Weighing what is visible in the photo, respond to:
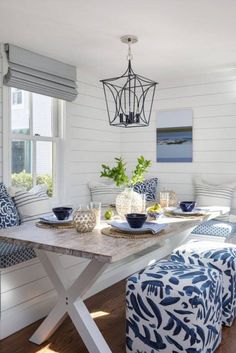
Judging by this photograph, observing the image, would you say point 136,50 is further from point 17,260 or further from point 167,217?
point 17,260

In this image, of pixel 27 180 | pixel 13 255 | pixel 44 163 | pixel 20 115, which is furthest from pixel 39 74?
pixel 13 255

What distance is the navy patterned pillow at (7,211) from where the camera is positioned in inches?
102

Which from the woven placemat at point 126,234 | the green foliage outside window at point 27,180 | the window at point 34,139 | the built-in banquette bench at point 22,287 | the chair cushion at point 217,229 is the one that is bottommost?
the built-in banquette bench at point 22,287

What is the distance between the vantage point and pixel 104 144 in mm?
4418

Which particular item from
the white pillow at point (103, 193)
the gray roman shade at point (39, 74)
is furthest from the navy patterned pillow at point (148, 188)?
the gray roman shade at point (39, 74)

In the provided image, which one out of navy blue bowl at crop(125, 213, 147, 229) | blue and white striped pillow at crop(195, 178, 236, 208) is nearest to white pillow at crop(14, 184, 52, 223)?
navy blue bowl at crop(125, 213, 147, 229)

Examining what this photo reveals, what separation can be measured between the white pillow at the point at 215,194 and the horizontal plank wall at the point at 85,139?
1272mm

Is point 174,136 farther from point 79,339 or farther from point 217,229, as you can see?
point 79,339

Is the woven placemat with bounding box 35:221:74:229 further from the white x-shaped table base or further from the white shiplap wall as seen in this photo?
the white shiplap wall

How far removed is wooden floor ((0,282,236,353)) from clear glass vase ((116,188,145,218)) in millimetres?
774

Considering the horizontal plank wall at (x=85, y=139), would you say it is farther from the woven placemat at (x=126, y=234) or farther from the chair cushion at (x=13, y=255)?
the woven placemat at (x=126, y=234)

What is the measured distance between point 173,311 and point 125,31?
2.09 metres

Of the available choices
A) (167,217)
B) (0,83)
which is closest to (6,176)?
(0,83)

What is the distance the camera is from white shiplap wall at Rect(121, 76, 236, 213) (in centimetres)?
400
